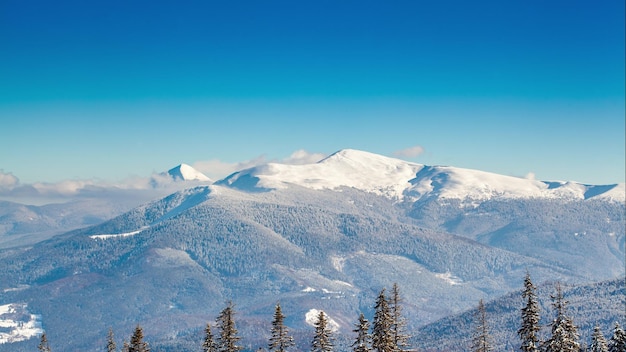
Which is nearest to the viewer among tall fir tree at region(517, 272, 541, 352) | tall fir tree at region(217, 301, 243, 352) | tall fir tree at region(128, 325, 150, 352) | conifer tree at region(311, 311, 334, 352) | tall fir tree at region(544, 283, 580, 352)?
tall fir tree at region(544, 283, 580, 352)

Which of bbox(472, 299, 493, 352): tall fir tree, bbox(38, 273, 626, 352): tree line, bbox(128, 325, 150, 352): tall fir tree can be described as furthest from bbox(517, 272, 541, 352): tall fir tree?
bbox(128, 325, 150, 352): tall fir tree

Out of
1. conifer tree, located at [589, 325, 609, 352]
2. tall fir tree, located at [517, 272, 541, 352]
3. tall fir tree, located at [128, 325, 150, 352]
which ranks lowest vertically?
tall fir tree, located at [128, 325, 150, 352]

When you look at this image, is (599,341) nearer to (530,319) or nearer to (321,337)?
(530,319)

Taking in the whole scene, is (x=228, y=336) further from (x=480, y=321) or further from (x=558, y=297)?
(x=558, y=297)

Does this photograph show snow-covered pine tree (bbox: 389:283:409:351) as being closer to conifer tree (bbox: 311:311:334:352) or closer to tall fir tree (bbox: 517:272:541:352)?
conifer tree (bbox: 311:311:334:352)

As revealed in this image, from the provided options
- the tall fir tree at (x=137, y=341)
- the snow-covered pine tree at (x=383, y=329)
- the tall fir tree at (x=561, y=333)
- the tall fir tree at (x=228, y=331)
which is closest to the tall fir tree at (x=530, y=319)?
the tall fir tree at (x=561, y=333)

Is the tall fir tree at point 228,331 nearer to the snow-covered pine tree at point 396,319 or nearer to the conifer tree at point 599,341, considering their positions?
the snow-covered pine tree at point 396,319

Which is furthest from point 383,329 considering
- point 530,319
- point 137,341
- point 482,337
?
point 137,341

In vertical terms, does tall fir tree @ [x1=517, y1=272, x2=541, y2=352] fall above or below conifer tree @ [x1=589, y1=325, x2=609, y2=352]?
above

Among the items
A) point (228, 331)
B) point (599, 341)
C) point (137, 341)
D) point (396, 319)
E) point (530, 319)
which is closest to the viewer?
point (530, 319)

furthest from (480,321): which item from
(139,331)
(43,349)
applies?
(43,349)

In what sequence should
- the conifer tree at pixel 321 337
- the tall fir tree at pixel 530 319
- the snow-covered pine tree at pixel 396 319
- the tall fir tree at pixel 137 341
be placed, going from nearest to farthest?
the tall fir tree at pixel 530 319
the snow-covered pine tree at pixel 396 319
the conifer tree at pixel 321 337
the tall fir tree at pixel 137 341

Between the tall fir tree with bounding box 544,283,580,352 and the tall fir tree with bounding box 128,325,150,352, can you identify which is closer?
the tall fir tree with bounding box 544,283,580,352

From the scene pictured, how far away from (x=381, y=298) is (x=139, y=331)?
36.2 metres
